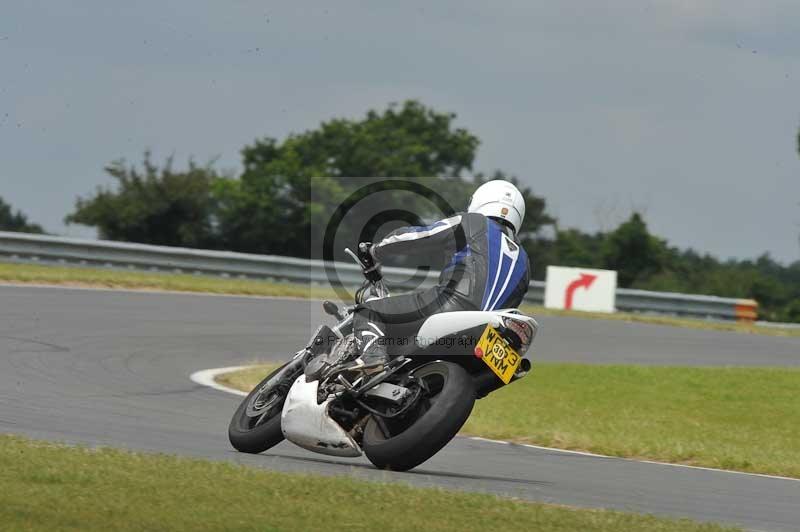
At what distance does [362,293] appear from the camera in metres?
8.74

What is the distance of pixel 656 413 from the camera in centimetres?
1488

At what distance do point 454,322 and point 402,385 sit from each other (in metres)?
0.48

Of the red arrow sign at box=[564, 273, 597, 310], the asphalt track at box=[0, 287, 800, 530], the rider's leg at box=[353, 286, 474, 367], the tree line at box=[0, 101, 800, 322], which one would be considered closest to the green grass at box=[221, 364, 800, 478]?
the asphalt track at box=[0, 287, 800, 530]

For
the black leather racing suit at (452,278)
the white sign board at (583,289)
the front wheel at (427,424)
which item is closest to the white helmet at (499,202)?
the black leather racing suit at (452,278)

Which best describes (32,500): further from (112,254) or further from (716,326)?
(716,326)

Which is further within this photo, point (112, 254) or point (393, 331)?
point (112, 254)

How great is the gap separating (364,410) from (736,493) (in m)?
2.42

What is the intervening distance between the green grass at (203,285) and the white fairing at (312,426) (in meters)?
13.9

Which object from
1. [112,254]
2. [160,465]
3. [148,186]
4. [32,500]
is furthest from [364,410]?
[148,186]

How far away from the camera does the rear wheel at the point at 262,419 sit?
879 cm

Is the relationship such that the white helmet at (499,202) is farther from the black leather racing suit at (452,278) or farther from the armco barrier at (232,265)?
the armco barrier at (232,265)

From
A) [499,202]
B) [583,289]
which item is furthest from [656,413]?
[583,289]

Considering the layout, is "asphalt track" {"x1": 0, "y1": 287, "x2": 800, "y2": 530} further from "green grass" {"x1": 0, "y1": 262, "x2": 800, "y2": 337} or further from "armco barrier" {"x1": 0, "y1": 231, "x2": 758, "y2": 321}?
"armco barrier" {"x1": 0, "y1": 231, "x2": 758, "y2": 321}

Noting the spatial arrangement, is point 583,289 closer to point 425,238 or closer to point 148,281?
point 148,281
